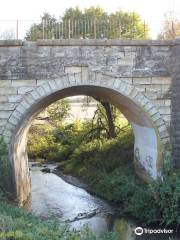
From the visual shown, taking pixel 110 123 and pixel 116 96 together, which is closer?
pixel 116 96

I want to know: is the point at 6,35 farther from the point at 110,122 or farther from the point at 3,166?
the point at 110,122

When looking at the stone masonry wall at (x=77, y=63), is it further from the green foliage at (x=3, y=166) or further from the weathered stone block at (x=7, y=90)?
the green foliage at (x=3, y=166)

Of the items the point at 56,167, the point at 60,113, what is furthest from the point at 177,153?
the point at 60,113

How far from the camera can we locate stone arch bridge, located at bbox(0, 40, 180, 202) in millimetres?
11594

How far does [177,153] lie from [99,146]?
6.94 meters

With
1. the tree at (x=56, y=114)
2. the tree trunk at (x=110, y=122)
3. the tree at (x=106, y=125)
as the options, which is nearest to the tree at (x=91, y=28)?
the tree trunk at (x=110, y=122)

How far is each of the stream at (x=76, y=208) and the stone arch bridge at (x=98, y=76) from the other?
1793 millimetres

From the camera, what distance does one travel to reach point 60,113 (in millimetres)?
24688

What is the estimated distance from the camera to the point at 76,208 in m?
14.2

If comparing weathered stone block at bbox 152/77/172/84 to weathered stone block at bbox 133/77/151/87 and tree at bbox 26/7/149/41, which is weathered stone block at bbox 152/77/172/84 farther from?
tree at bbox 26/7/149/41

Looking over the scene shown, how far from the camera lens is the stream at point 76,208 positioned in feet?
39.1

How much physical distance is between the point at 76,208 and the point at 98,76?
4.85 meters

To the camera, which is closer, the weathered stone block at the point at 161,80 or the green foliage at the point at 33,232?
the green foliage at the point at 33,232

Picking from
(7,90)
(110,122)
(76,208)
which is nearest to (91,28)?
(7,90)
